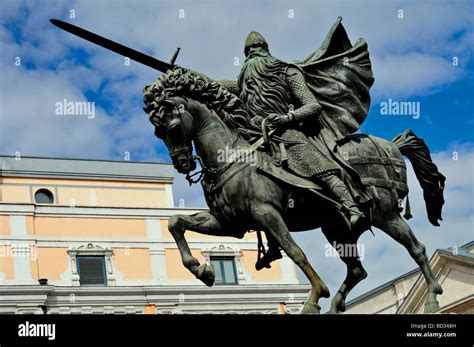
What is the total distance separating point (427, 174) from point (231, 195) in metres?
3.50

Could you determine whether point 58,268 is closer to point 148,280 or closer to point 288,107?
point 148,280

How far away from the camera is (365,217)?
12.2 m

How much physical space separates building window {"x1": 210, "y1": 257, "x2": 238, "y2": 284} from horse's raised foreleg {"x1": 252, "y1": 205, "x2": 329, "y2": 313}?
36207mm

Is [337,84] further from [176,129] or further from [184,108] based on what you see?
[176,129]

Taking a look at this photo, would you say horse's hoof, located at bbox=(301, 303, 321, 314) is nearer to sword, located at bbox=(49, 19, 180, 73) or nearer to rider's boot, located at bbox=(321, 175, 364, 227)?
rider's boot, located at bbox=(321, 175, 364, 227)

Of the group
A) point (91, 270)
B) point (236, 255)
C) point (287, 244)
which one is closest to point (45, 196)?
point (91, 270)

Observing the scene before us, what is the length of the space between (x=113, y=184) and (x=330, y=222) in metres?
38.1

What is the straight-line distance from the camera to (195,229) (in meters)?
11.8

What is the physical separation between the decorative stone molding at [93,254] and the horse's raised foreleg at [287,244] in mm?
35188

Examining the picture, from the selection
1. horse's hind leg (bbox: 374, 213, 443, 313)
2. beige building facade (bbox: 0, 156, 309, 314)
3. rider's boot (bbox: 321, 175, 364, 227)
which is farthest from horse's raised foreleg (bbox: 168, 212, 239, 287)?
beige building facade (bbox: 0, 156, 309, 314)

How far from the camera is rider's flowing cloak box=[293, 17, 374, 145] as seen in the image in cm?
1280

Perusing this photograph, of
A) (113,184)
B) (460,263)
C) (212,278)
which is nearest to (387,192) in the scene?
(212,278)
